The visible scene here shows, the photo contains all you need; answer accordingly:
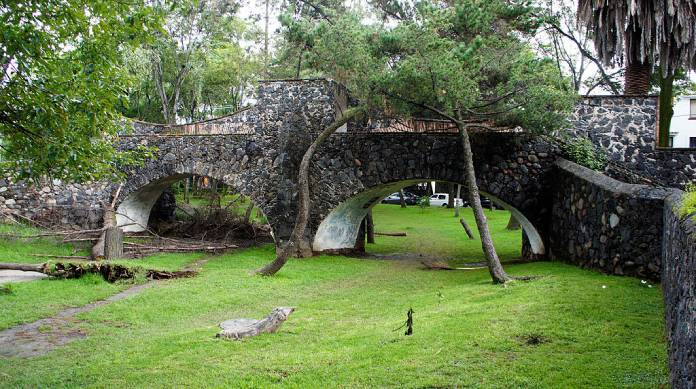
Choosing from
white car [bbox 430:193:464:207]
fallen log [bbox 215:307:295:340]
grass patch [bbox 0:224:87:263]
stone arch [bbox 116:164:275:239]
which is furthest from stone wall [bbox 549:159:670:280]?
white car [bbox 430:193:464:207]

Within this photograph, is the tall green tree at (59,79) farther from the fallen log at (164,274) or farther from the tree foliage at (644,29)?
the tree foliage at (644,29)

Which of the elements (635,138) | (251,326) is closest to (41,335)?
(251,326)

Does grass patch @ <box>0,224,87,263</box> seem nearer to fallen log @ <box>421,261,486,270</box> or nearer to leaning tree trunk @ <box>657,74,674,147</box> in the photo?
fallen log @ <box>421,261,486,270</box>

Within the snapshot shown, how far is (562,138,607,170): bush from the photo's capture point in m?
11.9

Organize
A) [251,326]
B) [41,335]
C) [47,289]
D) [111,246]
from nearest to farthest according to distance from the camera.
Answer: [251,326], [41,335], [47,289], [111,246]

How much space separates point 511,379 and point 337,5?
2170 centimetres

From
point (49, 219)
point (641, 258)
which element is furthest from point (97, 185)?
point (641, 258)

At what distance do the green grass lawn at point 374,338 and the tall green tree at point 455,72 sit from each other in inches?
73.0

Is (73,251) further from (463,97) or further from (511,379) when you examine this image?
(511,379)

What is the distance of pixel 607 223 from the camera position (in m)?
8.66

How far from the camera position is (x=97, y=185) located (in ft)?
55.6

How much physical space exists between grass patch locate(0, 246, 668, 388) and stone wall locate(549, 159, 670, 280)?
1.01 feet

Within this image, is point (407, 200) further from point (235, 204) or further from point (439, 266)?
point (439, 266)

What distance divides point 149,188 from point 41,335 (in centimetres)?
1018
